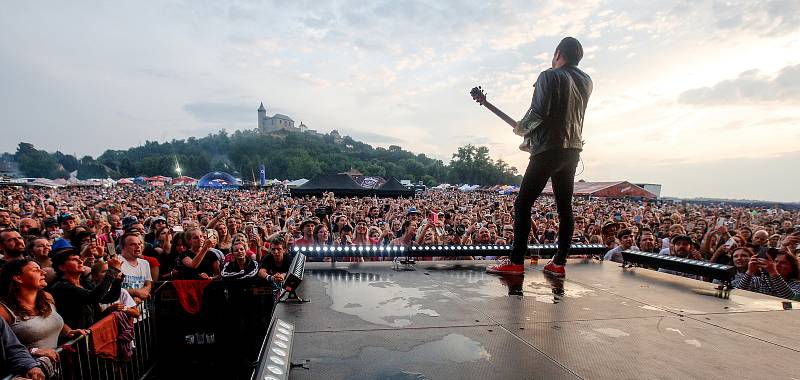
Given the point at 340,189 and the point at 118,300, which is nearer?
the point at 118,300

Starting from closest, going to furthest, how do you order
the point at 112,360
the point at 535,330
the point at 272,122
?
1. the point at 535,330
2. the point at 112,360
3. the point at 272,122

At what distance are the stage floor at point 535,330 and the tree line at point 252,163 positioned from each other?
95204mm

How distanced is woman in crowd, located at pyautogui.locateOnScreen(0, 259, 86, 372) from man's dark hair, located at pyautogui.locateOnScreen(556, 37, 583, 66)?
471 centimetres

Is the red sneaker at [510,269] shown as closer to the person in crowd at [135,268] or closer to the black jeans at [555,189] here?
the black jeans at [555,189]

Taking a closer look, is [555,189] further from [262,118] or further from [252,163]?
[262,118]

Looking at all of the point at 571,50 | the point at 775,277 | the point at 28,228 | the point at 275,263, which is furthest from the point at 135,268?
the point at 775,277

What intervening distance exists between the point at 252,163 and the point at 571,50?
11606cm

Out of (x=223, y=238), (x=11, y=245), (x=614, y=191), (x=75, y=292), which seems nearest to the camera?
(x=75, y=292)

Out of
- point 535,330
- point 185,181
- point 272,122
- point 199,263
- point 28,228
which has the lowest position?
point 199,263

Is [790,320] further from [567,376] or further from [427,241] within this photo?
[427,241]

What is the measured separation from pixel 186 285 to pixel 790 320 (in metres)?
5.73

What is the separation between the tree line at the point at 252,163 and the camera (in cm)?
9925

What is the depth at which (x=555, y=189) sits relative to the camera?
352cm

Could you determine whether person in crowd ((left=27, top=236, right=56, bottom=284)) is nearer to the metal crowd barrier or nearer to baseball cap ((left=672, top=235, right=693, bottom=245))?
the metal crowd barrier
